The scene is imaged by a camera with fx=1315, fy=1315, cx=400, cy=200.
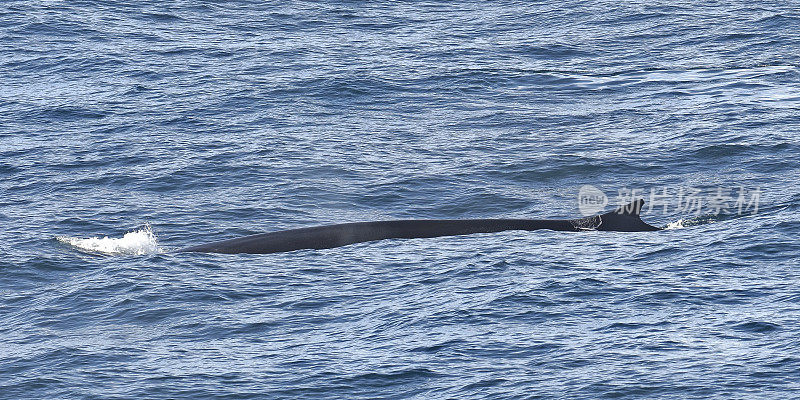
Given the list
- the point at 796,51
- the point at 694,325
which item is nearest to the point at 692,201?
the point at 694,325

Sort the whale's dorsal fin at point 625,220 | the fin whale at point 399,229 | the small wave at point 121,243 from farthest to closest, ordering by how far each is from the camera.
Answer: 1. the whale's dorsal fin at point 625,220
2. the small wave at point 121,243
3. the fin whale at point 399,229

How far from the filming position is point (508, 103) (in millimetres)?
44375

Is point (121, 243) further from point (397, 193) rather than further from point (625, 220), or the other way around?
point (625, 220)

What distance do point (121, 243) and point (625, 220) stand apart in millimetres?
11253

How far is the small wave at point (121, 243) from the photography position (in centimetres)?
2889

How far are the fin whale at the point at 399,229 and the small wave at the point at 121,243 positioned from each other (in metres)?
1.25

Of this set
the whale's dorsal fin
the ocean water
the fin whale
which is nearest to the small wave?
the ocean water

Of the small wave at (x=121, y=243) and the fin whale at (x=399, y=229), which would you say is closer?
the fin whale at (x=399, y=229)

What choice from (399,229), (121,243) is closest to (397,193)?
(399,229)

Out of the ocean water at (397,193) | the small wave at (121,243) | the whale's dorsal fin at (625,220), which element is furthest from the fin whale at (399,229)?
the small wave at (121,243)

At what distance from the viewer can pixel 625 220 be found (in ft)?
95.6

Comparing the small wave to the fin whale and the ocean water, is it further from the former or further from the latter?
the fin whale

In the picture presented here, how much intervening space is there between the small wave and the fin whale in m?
1.25

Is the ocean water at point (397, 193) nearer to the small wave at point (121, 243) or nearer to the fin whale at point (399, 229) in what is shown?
the small wave at point (121, 243)
